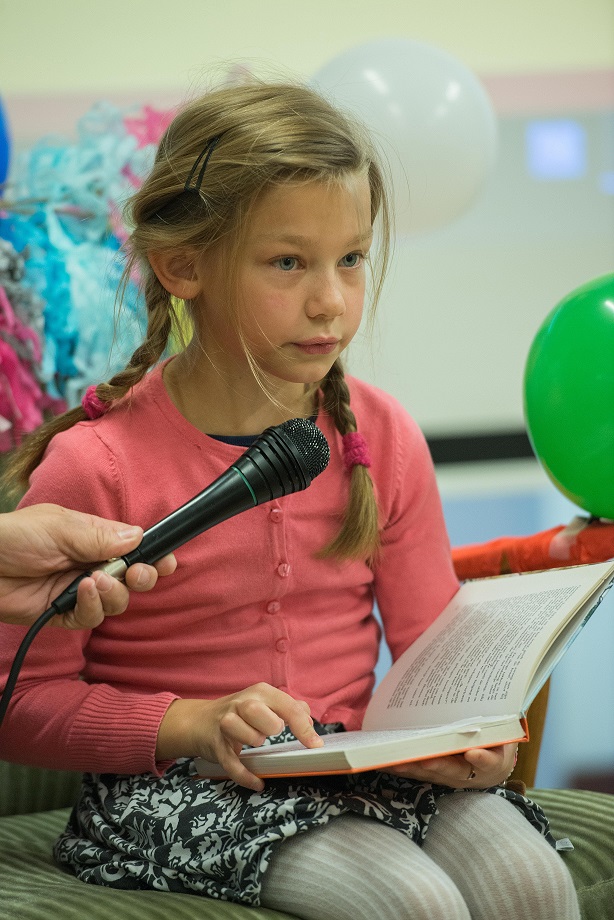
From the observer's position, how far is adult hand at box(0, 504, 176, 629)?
785 mm

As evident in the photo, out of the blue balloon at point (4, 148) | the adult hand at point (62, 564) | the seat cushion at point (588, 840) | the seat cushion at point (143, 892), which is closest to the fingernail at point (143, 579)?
the adult hand at point (62, 564)

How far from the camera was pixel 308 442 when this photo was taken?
839mm

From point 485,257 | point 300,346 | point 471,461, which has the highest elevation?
point 300,346

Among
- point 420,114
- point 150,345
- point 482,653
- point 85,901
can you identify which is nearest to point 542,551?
point 482,653

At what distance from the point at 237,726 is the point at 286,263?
0.40 metres

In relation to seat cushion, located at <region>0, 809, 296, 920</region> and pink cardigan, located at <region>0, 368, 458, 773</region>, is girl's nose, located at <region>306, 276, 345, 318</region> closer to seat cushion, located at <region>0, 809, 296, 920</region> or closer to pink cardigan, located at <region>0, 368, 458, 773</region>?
pink cardigan, located at <region>0, 368, 458, 773</region>

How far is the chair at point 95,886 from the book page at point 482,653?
148mm

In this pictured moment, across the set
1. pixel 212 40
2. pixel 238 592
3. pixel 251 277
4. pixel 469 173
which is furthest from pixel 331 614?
pixel 212 40

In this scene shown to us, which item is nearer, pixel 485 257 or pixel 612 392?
pixel 612 392

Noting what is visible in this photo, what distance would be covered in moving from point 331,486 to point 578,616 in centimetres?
30

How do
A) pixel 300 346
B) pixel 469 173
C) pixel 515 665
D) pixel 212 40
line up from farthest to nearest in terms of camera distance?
1. pixel 212 40
2. pixel 469 173
3. pixel 300 346
4. pixel 515 665

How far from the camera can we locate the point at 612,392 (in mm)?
1112

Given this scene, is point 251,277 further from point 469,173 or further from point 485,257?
point 485,257

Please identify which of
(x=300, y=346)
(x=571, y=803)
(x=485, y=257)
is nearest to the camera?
(x=300, y=346)
